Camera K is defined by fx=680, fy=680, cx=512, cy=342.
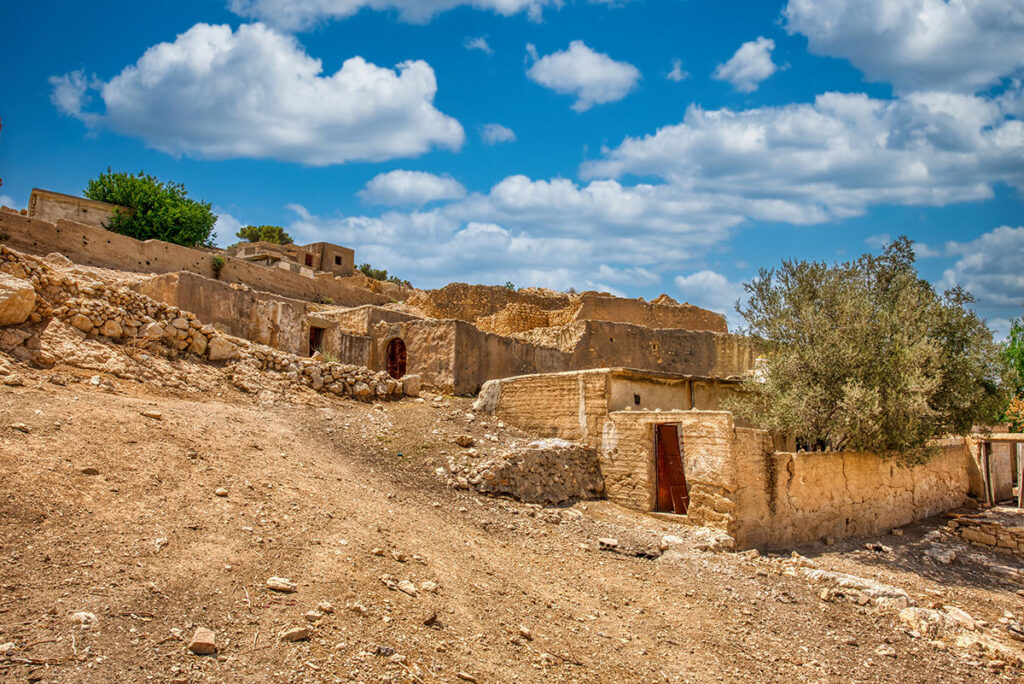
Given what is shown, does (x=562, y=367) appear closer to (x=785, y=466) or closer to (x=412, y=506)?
(x=785, y=466)

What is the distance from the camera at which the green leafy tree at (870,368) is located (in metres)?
10.5

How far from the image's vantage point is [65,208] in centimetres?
2772

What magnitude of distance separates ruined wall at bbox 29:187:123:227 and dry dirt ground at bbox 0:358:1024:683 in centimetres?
2321

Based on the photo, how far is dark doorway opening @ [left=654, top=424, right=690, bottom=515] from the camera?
432 inches

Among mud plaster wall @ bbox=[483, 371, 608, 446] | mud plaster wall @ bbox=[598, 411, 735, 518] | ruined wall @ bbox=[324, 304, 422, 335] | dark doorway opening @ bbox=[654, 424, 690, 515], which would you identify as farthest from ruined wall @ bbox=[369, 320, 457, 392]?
dark doorway opening @ bbox=[654, 424, 690, 515]

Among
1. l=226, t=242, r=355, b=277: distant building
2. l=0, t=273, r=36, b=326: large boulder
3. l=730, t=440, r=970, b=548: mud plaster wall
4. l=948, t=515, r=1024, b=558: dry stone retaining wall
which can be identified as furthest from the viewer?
l=226, t=242, r=355, b=277: distant building

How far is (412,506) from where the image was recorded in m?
7.93

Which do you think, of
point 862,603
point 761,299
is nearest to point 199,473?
point 862,603

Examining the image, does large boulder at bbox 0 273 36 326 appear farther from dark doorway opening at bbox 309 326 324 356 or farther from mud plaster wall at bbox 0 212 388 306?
A: mud plaster wall at bbox 0 212 388 306

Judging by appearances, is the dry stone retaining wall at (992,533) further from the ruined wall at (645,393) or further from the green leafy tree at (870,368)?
the ruined wall at (645,393)

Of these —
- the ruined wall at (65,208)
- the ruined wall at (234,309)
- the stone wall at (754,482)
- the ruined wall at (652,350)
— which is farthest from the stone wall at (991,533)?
the ruined wall at (65,208)

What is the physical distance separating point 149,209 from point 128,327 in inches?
929

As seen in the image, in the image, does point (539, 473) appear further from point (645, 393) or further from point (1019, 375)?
point (1019, 375)

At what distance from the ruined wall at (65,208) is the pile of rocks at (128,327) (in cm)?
1886
